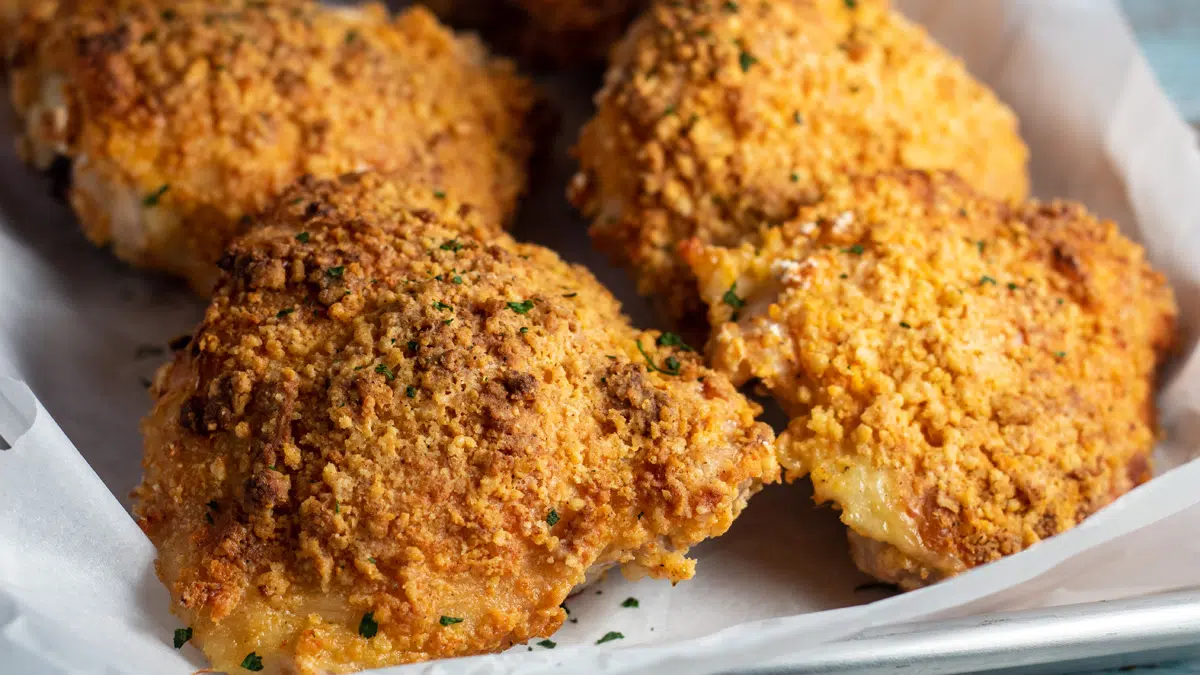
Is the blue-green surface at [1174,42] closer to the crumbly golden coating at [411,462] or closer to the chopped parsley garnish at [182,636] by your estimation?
the crumbly golden coating at [411,462]

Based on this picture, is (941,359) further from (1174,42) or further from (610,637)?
(1174,42)

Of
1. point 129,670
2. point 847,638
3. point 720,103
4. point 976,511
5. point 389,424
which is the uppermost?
point 720,103

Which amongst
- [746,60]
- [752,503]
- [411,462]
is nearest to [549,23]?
[746,60]

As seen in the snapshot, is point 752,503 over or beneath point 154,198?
over

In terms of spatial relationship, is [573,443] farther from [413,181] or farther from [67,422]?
[67,422]

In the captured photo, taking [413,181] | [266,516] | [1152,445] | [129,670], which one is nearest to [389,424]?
[266,516]

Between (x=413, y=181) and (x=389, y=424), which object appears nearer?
(x=389, y=424)

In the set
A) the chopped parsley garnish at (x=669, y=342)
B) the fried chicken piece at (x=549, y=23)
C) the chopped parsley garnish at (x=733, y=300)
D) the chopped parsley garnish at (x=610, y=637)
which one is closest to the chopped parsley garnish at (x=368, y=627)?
the chopped parsley garnish at (x=610, y=637)
